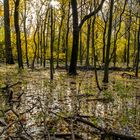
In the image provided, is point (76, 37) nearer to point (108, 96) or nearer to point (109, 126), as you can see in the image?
point (108, 96)

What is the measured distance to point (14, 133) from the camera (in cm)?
568

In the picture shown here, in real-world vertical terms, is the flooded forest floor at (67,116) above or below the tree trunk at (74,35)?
below

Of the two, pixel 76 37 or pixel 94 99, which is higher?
pixel 76 37

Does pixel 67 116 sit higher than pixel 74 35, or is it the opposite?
pixel 74 35

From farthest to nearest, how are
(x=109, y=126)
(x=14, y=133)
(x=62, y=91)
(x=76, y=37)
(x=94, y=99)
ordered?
(x=76, y=37) < (x=62, y=91) < (x=94, y=99) < (x=109, y=126) < (x=14, y=133)

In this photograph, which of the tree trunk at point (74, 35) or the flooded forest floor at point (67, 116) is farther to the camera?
the tree trunk at point (74, 35)

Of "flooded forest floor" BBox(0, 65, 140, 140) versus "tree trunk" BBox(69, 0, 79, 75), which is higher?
"tree trunk" BBox(69, 0, 79, 75)

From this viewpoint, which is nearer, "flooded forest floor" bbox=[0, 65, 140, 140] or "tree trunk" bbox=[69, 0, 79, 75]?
"flooded forest floor" bbox=[0, 65, 140, 140]

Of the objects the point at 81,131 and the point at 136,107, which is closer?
the point at 81,131

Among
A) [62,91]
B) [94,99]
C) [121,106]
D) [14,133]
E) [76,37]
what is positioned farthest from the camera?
[76,37]

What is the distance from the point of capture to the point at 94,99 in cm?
914

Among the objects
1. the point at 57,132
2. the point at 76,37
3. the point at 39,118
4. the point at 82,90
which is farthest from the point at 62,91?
the point at 76,37

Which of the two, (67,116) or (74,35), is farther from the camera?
(74,35)

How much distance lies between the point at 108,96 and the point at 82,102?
3.64 feet
